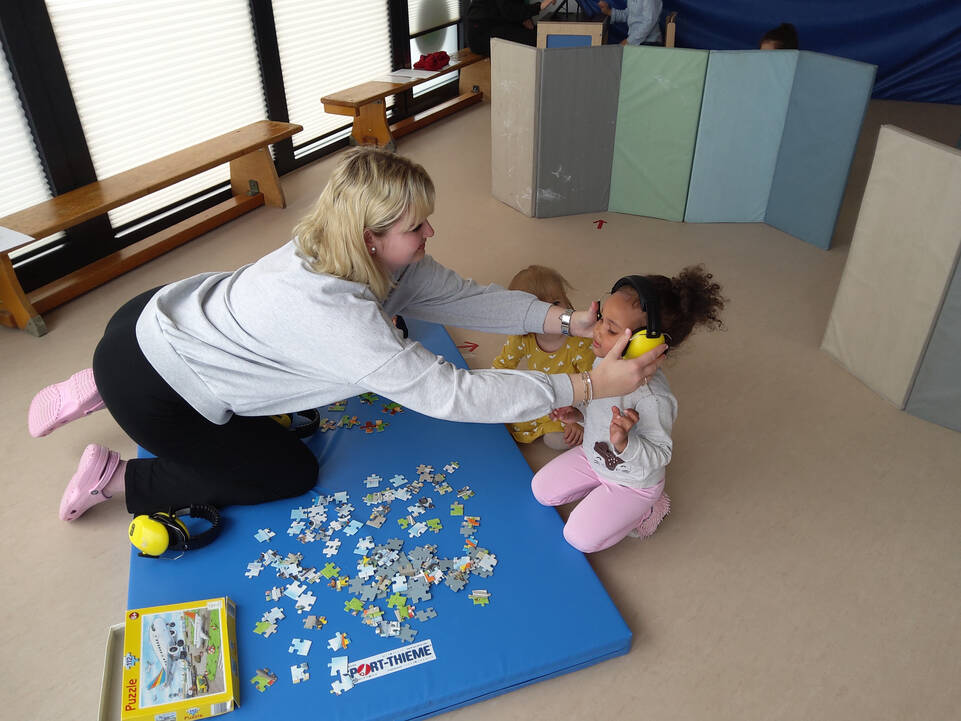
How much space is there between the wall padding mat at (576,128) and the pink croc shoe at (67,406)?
290 cm

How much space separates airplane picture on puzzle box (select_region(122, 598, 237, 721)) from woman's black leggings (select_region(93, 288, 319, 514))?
45 centimetres

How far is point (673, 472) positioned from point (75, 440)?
2418 mm

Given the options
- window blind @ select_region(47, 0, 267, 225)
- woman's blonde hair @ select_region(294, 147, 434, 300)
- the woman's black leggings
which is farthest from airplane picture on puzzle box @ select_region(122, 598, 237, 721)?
window blind @ select_region(47, 0, 267, 225)

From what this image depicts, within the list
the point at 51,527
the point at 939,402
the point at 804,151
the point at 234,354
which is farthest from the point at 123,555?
the point at 804,151

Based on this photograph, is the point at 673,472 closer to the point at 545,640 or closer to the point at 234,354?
the point at 545,640

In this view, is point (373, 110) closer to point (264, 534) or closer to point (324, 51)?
point (324, 51)

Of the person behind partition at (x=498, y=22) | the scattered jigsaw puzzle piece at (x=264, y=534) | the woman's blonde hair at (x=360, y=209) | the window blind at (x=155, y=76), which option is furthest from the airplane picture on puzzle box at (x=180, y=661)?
the person behind partition at (x=498, y=22)

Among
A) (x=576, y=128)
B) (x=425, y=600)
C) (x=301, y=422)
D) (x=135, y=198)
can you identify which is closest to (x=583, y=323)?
(x=425, y=600)

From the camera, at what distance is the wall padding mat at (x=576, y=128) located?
428 centimetres

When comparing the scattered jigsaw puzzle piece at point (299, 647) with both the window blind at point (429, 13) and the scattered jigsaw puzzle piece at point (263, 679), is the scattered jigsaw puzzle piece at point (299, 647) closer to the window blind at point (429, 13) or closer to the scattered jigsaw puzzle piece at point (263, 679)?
the scattered jigsaw puzzle piece at point (263, 679)

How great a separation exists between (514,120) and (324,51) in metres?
2.22

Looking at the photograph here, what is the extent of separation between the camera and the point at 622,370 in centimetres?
194

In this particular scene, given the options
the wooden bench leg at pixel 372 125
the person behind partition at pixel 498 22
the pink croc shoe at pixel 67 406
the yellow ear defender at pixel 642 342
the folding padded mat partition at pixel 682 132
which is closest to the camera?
the yellow ear defender at pixel 642 342

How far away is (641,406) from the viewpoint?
224 cm
